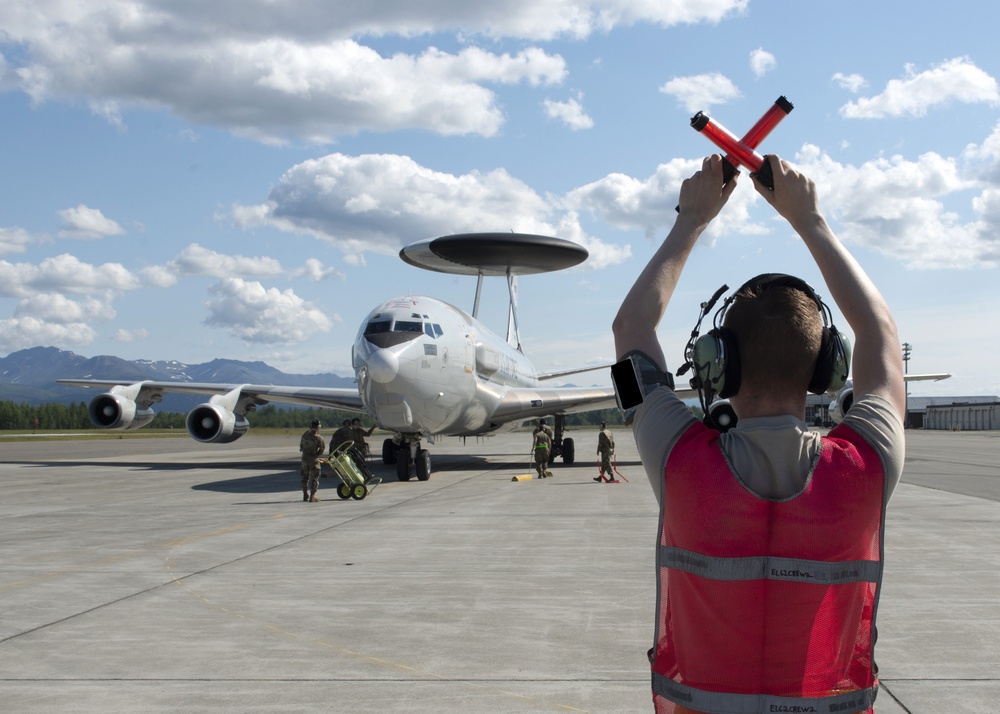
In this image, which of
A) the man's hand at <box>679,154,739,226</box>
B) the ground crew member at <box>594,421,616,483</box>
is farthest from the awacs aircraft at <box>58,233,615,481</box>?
the man's hand at <box>679,154,739,226</box>

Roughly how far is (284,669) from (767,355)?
4.17 metres

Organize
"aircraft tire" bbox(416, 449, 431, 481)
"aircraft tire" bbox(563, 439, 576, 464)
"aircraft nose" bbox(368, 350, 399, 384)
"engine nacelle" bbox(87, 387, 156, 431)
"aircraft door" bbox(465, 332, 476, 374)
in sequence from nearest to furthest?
"aircraft nose" bbox(368, 350, 399, 384)
"aircraft tire" bbox(416, 449, 431, 481)
"aircraft door" bbox(465, 332, 476, 374)
"engine nacelle" bbox(87, 387, 156, 431)
"aircraft tire" bbox(563, 439, 576, 464)

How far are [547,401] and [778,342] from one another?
76.8ft

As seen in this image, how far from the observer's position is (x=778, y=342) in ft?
6.18

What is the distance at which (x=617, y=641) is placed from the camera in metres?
5.66

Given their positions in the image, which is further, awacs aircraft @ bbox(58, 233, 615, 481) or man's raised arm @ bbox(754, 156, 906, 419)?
awacs aircraft @ bbox(58, 233, 615, 481)

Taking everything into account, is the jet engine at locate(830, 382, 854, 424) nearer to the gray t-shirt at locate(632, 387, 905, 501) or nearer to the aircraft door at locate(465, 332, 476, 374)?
the gray t-shirt at locate(632, 387, 905, 501)

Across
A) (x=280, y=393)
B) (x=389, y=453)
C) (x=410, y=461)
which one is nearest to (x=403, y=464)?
(x=410, y=461)

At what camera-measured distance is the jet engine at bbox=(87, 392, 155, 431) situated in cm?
2594

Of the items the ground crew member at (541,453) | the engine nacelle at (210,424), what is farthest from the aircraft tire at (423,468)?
the engine nacelle at (210,424)

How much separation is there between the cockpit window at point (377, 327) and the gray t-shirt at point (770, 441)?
662 inches

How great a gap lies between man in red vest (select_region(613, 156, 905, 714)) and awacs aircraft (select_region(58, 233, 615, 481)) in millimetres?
15789

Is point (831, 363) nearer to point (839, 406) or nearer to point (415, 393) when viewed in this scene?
point (839, 406)

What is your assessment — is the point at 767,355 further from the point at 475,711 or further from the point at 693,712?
the point at 475,711
